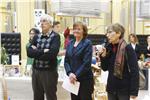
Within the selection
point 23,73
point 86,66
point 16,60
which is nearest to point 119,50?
point 86,66

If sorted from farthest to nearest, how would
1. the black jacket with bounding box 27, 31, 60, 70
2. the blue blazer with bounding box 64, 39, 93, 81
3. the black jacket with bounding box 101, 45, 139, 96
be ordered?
the black jacket with bounding box 27, 31, 60, 70 < the blue blazer with bounding box 64, 39, 93, 81 < the black jacket with bounding box 101, 45, 139, 96

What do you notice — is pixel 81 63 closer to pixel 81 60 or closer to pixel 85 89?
pixel 81 60

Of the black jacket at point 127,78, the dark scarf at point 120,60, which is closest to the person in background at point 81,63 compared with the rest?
the black jacket at point 127,78

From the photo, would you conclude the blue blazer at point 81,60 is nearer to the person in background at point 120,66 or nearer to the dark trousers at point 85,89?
the dark trousers at point 85,89

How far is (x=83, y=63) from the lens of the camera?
167 inches

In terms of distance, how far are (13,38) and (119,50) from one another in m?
9.15

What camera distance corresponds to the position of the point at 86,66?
424 cm

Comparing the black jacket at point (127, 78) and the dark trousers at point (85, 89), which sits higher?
the black jacket at point (127, 78)

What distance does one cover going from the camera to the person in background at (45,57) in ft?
15.3

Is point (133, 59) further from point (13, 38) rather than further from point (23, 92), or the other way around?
point (13, 38)

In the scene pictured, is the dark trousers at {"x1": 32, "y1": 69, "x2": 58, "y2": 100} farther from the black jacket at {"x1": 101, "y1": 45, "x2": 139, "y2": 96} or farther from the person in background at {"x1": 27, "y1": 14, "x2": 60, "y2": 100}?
the black jacket at {"x1": 101, "y1": 45, "x2": 139, "y2": 96}

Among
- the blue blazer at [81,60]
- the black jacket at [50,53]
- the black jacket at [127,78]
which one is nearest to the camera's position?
the black jacket at [127,78]

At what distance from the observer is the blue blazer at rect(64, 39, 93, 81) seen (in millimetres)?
4234

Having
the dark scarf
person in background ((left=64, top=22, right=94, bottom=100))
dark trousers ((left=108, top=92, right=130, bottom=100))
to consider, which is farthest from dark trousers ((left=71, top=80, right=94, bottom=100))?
the dark scarf
